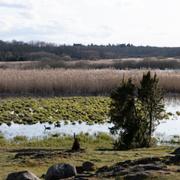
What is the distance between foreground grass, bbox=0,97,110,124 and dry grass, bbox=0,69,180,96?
3.60 meters

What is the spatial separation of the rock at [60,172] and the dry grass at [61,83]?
115ft

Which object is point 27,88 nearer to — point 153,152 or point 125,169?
point 153,152

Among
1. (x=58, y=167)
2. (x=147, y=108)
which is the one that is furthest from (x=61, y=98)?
(x=58, y=167)

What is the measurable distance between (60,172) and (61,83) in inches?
1459

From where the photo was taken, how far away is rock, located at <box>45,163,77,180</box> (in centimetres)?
1212

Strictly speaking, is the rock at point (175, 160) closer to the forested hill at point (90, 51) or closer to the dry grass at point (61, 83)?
the dry grass at point (61, 83)

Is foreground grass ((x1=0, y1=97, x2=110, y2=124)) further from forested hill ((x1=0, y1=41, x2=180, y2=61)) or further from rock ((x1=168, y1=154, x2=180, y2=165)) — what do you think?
forested hill ((x1=0, y1=41, x2=180, y2=61))

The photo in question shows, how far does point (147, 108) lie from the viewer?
83.0ft

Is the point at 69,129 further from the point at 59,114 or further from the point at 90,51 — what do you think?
the point at 90,51

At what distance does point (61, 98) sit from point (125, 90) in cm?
2116

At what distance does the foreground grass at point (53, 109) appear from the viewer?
113ft

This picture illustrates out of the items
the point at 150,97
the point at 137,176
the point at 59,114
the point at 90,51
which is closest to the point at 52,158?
the point at 137,176

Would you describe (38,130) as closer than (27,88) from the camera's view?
Yes

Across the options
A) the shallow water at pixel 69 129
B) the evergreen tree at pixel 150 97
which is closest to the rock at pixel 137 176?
the evergreen tree at pixel 150 97
